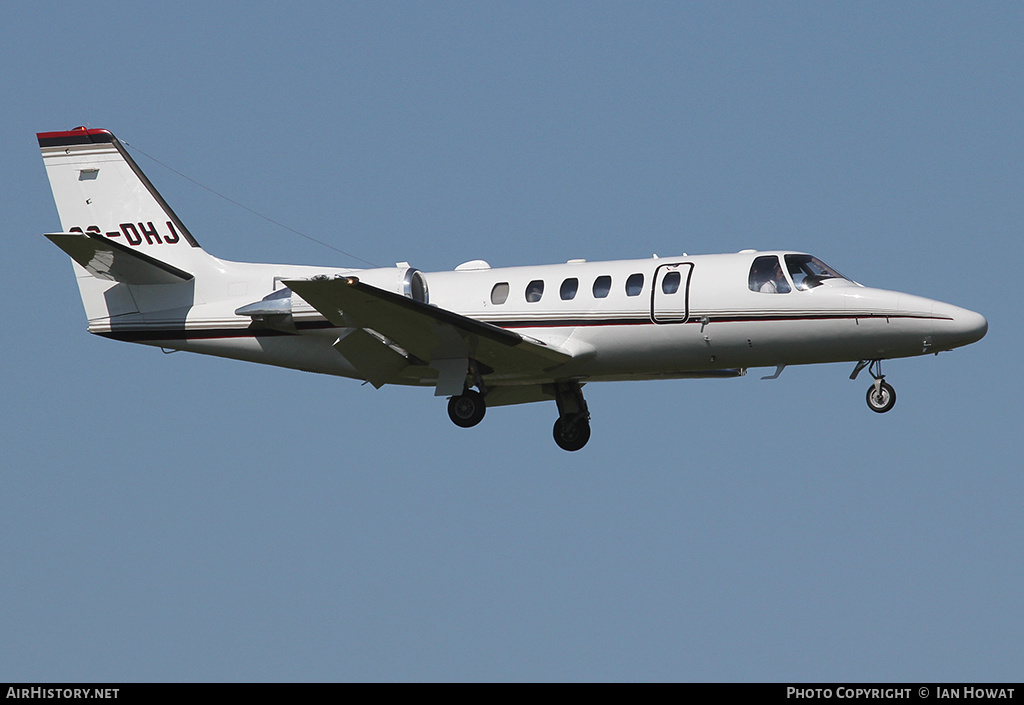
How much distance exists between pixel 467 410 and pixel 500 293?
210 centimetres

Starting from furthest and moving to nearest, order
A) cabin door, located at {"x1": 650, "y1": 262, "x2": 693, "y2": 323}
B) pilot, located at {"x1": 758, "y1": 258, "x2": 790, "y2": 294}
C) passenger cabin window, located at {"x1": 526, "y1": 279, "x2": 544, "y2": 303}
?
1. passenger cabin window, located at {"x1": 526, "y1": 279, "x2": 544, "y2": 303}
2. cabin door, located at {"x1": 650, "y1": 262, "x2": 693, "y2": 323}
3. pilot, located at {"x1": 758, "y1": 258, "x2": 790, "y2": 294}

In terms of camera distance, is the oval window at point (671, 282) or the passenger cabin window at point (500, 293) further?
the passenger cabin window at point (500, 293)

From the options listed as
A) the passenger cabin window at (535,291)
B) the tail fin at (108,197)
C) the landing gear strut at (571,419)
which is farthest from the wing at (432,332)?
the tail fin at (108,197)

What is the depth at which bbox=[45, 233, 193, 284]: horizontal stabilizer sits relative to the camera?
24172 millimetres

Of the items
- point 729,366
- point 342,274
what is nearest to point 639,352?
point 729,366

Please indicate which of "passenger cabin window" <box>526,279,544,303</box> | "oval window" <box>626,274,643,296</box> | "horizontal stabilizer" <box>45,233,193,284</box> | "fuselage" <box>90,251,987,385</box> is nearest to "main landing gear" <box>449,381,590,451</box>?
"fuselage" <box>90,251,987,385</box>

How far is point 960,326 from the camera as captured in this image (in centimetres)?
2219

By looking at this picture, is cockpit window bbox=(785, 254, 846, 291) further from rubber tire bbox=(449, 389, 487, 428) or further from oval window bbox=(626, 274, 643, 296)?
rubber tire bbox=(449, 389, 487, 428)

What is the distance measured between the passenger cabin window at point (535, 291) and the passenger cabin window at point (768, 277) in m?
3.54

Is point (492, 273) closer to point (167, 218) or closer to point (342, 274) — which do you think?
point (342, 274)

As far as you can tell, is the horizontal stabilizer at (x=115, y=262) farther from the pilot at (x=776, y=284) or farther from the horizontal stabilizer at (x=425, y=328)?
the pilot at (x=776, y=284)

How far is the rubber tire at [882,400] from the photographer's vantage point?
2247 cm

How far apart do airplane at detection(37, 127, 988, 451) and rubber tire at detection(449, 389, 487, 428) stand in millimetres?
24
